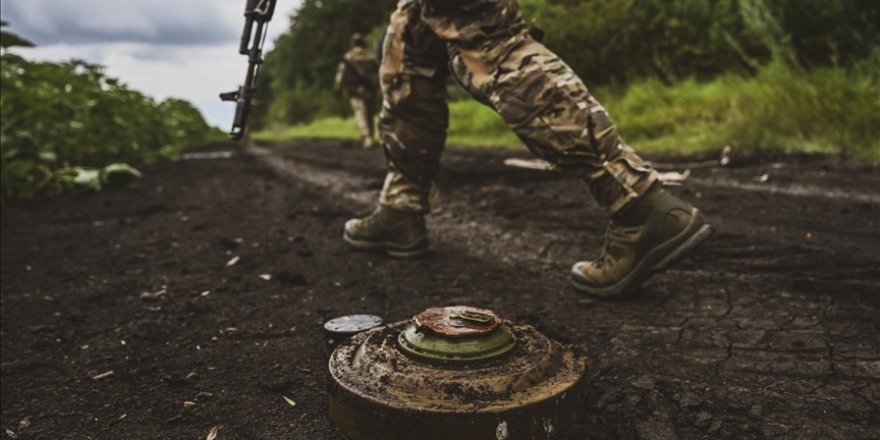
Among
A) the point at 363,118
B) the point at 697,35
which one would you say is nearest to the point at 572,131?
the point at 697,35

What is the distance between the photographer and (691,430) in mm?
1138

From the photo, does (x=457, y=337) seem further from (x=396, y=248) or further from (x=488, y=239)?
(x=488, y=239)

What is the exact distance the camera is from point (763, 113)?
594 cm

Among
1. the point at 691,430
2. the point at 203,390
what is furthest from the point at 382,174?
the point at 691,430

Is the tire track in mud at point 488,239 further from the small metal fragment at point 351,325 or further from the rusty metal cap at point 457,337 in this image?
the rusty metal cap at point 457,337

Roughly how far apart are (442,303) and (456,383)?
0.89 m

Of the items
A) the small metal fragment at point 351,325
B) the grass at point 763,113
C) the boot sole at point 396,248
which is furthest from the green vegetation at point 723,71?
the small metal fragment at point 351,325

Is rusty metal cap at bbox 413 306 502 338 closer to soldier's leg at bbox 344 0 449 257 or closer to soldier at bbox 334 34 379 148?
soldier's leg at bbox 344 0 449 257

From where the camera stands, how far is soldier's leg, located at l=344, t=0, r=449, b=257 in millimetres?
2160

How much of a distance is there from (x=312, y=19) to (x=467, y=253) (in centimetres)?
3860

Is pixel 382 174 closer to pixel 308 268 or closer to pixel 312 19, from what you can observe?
pixel 308 268

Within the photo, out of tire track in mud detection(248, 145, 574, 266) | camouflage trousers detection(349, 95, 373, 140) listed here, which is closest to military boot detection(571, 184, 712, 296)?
tire track in mud detection(248, 145, 574, 266)

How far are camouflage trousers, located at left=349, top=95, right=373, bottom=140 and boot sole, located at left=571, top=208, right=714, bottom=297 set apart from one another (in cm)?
947

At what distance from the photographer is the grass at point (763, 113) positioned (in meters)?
4.97
